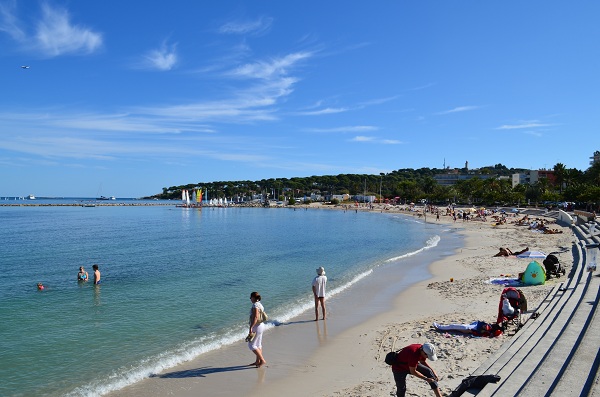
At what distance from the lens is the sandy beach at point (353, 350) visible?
8898 mm

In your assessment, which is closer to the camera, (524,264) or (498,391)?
(498,391)

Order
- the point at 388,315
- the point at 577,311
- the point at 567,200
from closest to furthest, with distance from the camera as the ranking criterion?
the point at 577,311
the point at 388,315
the point at 567,200

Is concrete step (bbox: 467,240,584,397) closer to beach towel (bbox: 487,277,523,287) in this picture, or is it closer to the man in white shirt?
beach towel (bbox: 487,277,523,287)

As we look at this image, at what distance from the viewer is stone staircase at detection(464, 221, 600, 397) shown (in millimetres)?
6672

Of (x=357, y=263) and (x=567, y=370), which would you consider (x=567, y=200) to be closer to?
(x=357, y=263)

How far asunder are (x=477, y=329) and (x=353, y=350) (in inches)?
125

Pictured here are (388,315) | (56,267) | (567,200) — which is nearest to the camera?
(388,315)

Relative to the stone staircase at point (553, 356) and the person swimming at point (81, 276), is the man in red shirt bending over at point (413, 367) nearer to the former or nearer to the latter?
the stone staircase at point (553, 356)

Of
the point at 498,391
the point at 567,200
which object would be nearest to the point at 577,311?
the point at 498,391

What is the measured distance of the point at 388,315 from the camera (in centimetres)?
1487

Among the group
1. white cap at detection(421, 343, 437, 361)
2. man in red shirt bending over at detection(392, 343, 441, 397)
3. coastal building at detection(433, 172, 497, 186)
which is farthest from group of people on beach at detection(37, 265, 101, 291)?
coastal building at detection(433, 172, 497, 186)

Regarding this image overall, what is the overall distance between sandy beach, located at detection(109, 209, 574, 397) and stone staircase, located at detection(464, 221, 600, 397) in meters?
0.80

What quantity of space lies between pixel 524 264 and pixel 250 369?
61.6 feet

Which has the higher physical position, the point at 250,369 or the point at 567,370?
the point at 567,370
